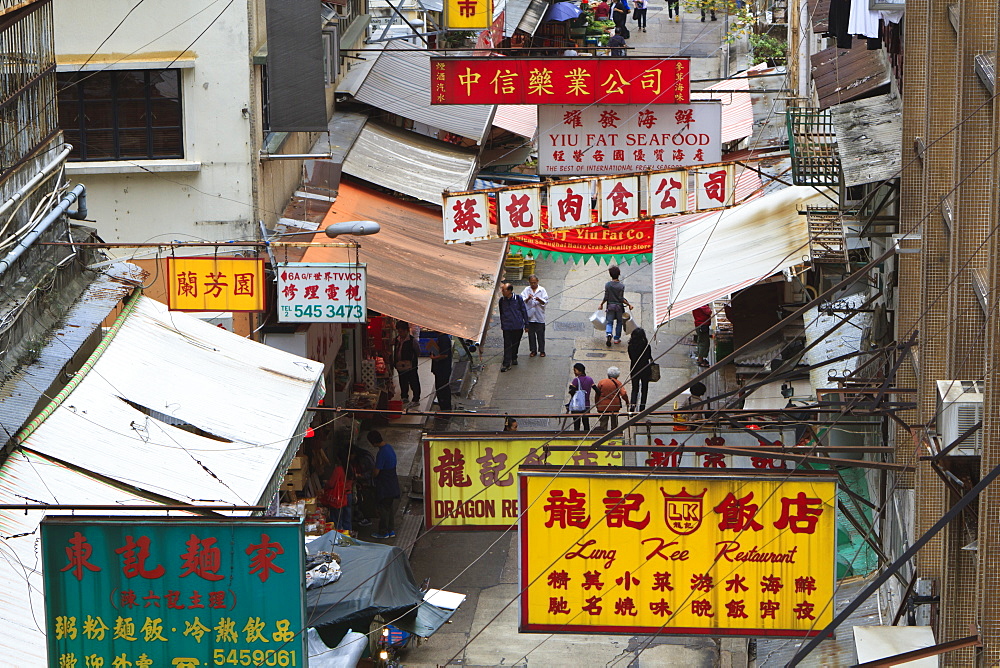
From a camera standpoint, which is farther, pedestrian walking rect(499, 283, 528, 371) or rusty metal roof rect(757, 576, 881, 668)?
pedestrian walking rect(499, 283, 528, 371)

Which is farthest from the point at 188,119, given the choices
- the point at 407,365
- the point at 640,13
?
the point at 640,13

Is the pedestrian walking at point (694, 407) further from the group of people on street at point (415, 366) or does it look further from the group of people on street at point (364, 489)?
the group of people on street at point (415, 366)

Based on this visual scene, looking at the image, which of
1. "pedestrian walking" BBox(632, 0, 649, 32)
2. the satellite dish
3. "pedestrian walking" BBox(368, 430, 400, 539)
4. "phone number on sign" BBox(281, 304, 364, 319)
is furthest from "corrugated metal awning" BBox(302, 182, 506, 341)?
"pedestrian walking" BBox(632, 0, 649, 32)

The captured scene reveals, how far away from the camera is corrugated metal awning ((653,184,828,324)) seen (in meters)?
14.3

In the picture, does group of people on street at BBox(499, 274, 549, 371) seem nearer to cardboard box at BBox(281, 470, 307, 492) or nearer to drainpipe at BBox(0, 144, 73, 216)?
cardboard box at BBox(281, 470, 307, 492)

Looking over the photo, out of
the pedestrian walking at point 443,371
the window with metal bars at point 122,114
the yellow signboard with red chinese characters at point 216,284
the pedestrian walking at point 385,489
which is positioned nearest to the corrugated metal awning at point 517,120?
the pedestrian walking at point 443,371

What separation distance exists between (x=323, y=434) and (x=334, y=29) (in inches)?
259

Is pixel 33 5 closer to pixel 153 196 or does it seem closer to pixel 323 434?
pixel 153 196

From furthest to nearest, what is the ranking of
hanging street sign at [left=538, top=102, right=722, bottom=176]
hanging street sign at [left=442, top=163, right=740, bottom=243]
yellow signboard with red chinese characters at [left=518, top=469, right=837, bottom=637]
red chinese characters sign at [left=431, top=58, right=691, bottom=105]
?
hanging street sign at [left=538, top=102, right=722, bottom=176] → red chinese characters sign at [left=431, top=58, right=691, bottom=105] → hanging street sign at [left=442, top=163, right=740, bottom=243] → yellow signboard with red chinese characters at [left=518, top=469, right=837, bottom=637]

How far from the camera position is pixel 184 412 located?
11.2m

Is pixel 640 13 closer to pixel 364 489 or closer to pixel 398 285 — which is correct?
pixel 398 285

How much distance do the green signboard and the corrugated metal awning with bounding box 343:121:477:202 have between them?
38.8ft

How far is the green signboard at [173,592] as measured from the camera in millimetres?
8039

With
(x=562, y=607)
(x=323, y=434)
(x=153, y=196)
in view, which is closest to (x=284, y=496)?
(x=323, y=434)
